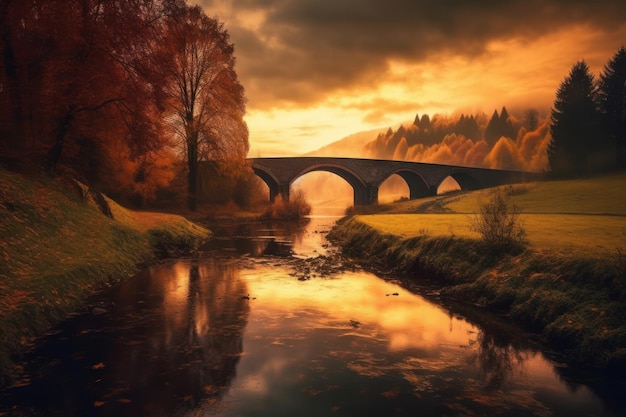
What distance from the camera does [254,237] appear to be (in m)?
33.7

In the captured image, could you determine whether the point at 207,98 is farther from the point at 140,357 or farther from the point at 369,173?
the point at 369,173

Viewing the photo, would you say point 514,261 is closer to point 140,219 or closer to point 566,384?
point 566,384

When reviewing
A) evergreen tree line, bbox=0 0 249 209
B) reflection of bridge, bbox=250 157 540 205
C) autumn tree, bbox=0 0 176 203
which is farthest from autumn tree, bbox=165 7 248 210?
reflection of bridge, bbox=250 157 540 205

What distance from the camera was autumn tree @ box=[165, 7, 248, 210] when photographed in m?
38.4

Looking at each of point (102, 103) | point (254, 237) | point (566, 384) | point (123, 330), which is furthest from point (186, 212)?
point (566, 384)

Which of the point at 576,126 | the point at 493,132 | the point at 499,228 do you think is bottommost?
the point at 499,228

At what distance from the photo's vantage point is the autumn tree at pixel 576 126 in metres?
67.6

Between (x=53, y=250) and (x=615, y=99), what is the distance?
8456 cm

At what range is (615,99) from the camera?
6994 cm

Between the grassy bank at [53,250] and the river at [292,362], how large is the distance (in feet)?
2.18

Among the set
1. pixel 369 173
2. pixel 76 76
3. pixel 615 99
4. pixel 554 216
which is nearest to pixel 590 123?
pixel 615 99

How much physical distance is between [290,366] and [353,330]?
282 centimetres

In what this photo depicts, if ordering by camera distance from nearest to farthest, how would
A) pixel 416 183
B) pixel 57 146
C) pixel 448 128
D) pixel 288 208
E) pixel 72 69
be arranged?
pixel 72 69, pixel 57 146, pixel 288 208, pixel 416 183, pixel 448 128

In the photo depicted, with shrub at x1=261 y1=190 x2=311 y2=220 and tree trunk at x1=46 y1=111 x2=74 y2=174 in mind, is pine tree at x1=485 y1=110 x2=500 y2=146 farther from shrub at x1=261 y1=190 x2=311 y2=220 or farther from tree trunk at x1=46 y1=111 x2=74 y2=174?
tree trunk at x1=46 y1=111 x2=74 y2=174
